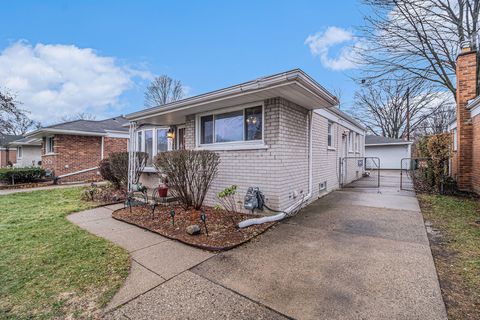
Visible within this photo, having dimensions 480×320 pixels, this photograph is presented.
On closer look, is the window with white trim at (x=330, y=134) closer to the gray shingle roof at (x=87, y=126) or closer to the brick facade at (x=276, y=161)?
the brick facade at (x=276, y=161)

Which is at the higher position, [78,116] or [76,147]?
[78,116]

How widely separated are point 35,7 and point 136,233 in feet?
35.1

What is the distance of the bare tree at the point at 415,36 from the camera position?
9.79 metres

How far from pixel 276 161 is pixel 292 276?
8.95 ft

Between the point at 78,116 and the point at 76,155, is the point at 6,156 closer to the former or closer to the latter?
the point at 78,116

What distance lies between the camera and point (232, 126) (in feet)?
19.6

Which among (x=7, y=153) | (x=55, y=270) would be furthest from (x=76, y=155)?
(x=7, y=153)

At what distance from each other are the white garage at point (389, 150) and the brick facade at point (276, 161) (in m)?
18.6

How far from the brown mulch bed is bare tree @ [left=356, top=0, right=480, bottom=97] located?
10372 mm

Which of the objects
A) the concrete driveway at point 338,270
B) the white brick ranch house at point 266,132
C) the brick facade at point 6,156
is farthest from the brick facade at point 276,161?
the brick facade at point 6,156

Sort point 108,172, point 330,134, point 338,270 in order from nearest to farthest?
point 338,270, point 330,134, point 108,172

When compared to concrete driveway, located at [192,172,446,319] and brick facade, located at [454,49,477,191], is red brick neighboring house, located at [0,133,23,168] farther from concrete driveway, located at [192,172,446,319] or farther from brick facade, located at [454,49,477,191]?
brick facade, located at [454,49,477,191]

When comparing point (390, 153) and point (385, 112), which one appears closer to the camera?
point (390, 153)

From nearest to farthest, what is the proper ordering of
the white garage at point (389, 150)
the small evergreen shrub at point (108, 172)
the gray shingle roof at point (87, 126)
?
the small evergreen shrub at point (108, 172), the gray shingle roof at point (87, 126), the white garage at point (389, 150)
